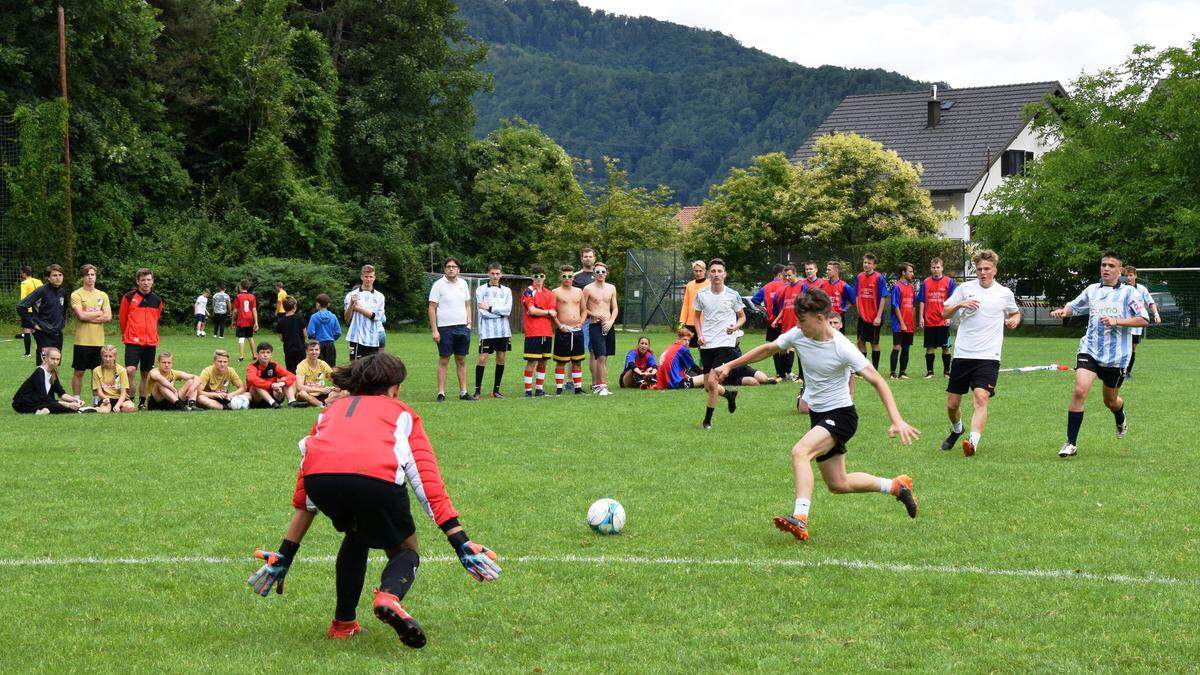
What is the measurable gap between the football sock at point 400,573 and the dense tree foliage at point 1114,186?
35.9m

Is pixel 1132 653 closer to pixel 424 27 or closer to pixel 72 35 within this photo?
pixel 72 35

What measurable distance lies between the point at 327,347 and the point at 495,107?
114 meters

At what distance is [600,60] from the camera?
170750mm

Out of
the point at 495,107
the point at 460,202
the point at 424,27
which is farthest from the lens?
→ the point at 495,107

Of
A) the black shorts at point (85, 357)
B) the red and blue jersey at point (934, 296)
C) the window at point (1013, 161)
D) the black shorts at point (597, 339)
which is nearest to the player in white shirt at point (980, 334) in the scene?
the black shorts at point (597, 339)

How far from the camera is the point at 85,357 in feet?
53.5

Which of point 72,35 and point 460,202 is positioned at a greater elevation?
point 72,35

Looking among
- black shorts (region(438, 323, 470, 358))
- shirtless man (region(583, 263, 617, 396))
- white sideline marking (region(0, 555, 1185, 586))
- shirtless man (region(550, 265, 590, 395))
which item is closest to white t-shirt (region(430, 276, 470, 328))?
black shorts (region(438, 323, 470, 358))

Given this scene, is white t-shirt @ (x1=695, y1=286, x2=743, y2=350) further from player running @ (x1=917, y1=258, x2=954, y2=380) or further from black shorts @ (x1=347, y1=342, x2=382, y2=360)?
player running @ (x1=917, y1=258, x2=954, y2=380)

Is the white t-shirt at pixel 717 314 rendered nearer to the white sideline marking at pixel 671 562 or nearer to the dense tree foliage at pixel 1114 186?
the white sideline marking at pixel 671 562

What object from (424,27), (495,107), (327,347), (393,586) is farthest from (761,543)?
(495,107)

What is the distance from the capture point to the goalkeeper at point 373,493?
16.8ft

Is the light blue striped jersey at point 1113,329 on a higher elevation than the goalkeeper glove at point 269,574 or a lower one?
higher

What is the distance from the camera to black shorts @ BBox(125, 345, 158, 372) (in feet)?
53.8
